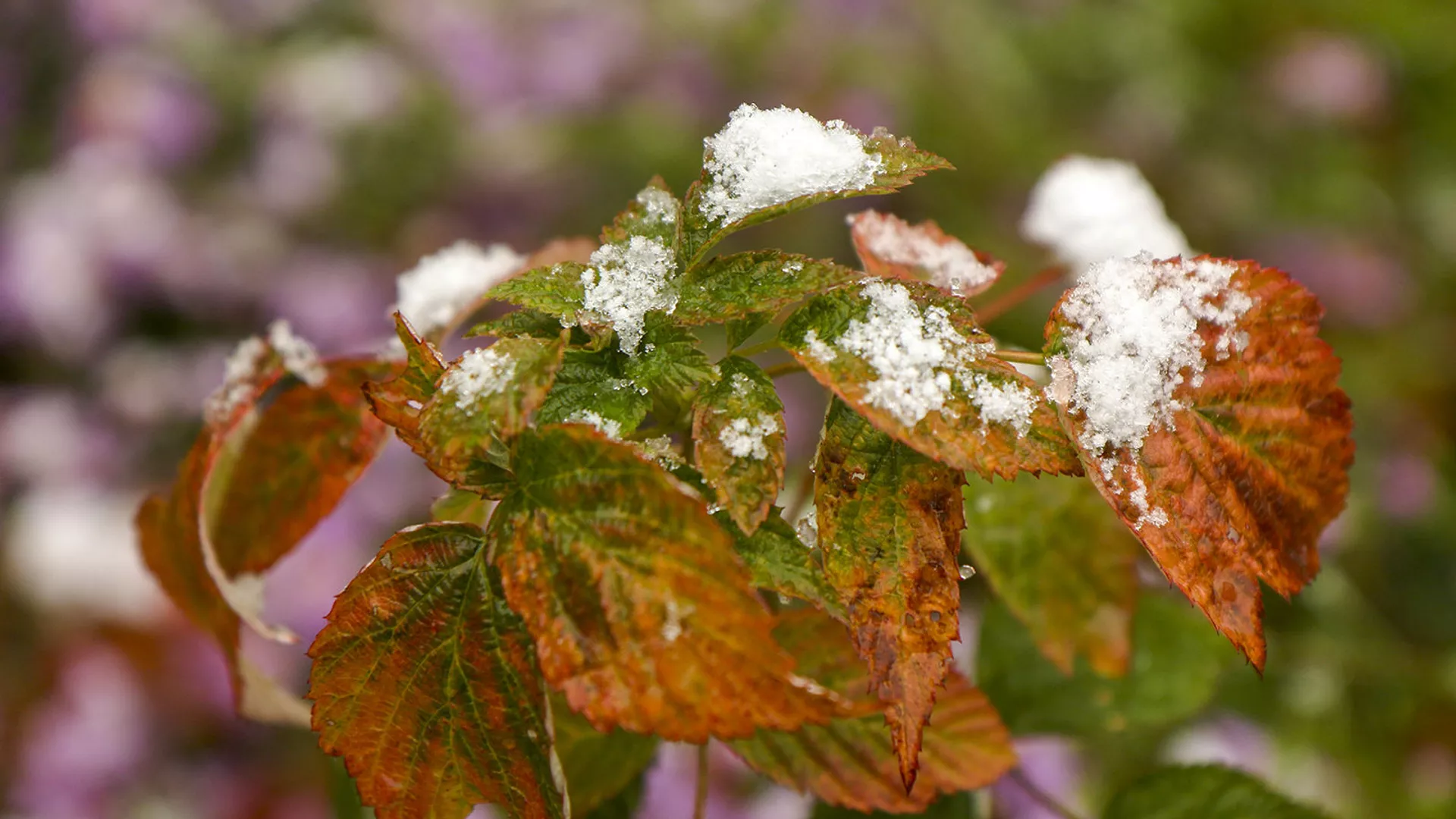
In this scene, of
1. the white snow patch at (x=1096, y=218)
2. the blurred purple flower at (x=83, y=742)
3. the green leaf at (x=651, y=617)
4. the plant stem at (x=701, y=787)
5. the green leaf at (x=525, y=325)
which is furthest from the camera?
the blurred purple flower at (x=83, y=742)

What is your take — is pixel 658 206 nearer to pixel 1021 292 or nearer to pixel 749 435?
pixel 749 435

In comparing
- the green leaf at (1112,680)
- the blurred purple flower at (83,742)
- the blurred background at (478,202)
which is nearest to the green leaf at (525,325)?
the green leaf at (1112,680)

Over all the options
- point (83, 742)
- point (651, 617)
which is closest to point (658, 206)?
point (651, 617)

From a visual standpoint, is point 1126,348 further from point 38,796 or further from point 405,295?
point 38,796

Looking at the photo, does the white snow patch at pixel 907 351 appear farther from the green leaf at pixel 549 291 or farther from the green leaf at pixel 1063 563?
the green leaf at pixel 1063 563

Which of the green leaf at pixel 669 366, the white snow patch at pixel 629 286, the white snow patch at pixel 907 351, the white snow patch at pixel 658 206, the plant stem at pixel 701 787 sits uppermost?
the white snow patch at pixel 658 206

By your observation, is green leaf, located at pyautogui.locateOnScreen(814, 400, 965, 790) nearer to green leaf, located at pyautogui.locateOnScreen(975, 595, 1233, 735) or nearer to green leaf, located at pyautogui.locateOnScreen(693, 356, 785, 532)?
green leaf, located at pyautogui.locateOnScreen(693, 356, 785, 532)

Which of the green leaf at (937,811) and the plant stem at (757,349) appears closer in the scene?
the plant stem at (757,349)

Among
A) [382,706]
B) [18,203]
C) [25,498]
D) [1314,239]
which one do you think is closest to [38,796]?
[25,498]
